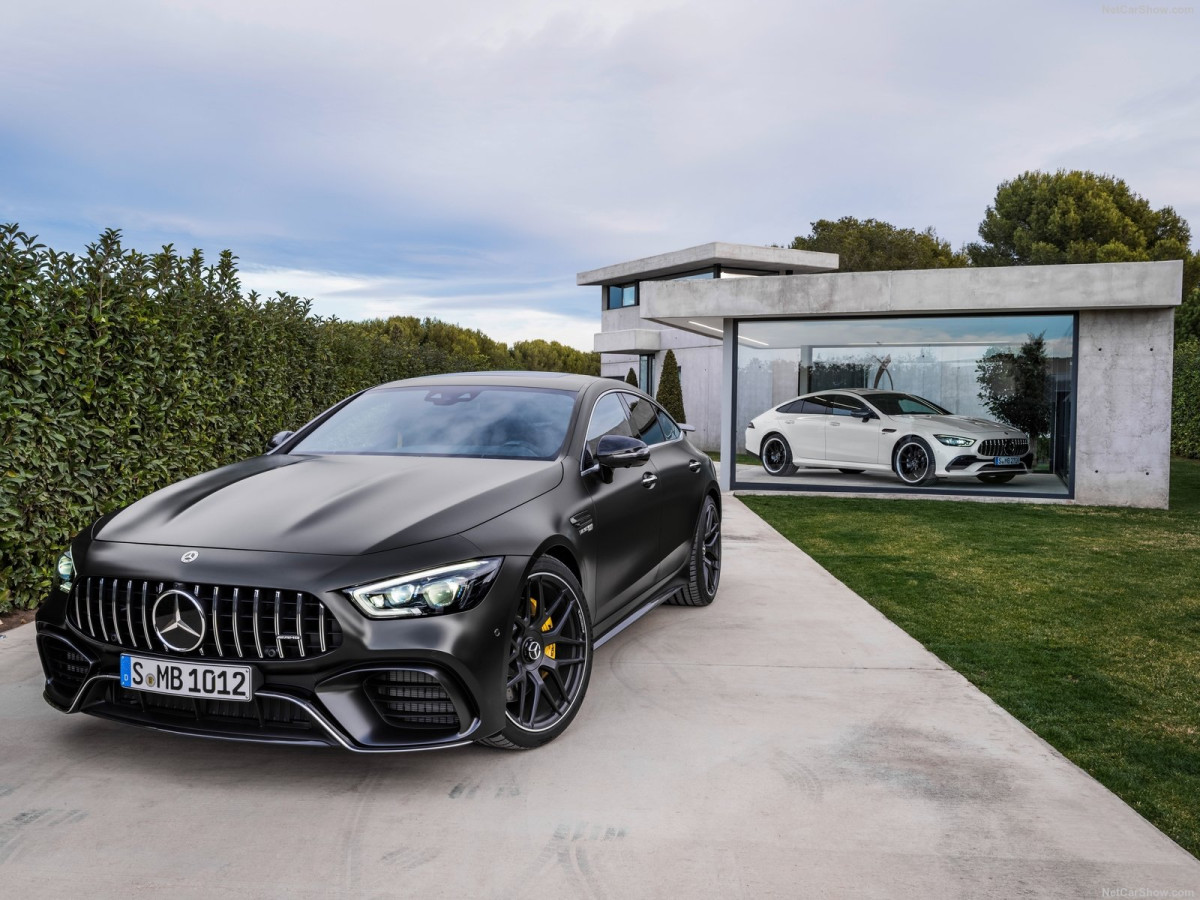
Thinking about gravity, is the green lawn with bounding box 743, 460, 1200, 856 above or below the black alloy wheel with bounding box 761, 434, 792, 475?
below

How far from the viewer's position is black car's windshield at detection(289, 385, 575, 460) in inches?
180

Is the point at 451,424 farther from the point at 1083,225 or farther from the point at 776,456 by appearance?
the point at 1083,225

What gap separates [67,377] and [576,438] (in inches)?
140

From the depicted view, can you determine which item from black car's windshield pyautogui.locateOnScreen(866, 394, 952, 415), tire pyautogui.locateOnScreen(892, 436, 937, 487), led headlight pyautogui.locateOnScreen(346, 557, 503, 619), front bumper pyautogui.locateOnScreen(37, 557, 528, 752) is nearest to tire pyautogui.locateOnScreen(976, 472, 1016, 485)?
tire pyautogui.locateOnScreen(892, 436, 937, 487)

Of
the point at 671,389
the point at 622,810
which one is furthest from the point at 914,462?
the point at 671,389

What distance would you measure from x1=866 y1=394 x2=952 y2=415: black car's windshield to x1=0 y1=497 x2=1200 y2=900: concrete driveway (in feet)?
31.6

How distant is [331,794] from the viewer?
3.38 metres

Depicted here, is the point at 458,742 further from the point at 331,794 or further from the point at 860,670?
the point at 860,670

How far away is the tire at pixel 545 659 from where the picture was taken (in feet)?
12.0

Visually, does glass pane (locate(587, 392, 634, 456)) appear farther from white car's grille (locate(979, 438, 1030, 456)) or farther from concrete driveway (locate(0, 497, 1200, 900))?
white car's grille (locate(979, 438, 1030, 456))

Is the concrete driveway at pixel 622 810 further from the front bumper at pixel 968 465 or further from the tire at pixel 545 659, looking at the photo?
the front bumper at pixel 968 465

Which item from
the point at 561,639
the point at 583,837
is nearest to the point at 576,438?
the point at 561,639

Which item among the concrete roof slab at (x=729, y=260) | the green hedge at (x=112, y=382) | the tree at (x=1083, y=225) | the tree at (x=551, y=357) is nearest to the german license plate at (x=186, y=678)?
the green hedge at (x=112, y=382)

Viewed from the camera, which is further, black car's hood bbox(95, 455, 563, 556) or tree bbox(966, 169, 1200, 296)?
tree bbox(966, 169, 1200, 296)
